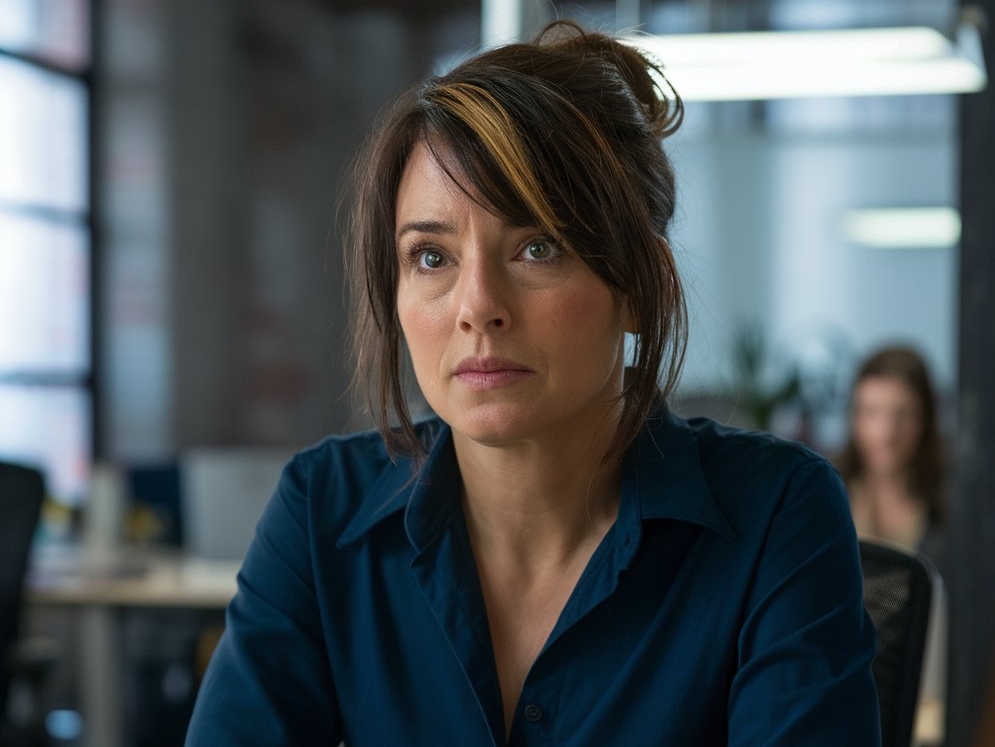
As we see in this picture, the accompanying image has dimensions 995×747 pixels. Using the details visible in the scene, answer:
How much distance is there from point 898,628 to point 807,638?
0.89 feet

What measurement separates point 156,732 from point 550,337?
11.5 feet

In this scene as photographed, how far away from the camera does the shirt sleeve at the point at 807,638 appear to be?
47.1 inches

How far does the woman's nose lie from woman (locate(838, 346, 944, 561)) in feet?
8.67

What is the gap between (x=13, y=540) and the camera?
9.48 ft

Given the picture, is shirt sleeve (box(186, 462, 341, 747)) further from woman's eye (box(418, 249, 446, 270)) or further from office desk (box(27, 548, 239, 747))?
office desk (box(27, 548, 239, 747))

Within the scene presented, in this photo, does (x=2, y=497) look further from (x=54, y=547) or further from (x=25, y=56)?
(x=25, y=56)

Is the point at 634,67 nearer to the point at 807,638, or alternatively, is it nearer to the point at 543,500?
the point at 543,500

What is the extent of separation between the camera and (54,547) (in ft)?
14.6

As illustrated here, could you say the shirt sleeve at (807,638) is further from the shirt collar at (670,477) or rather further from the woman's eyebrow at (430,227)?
the woman's eyebrow at (430,227)

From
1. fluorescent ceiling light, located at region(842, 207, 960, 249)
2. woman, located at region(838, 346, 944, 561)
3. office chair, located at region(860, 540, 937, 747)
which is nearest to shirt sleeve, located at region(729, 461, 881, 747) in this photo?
office chair, located at region(860, 540, 937, 747)

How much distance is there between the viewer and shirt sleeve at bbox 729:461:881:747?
120 cm

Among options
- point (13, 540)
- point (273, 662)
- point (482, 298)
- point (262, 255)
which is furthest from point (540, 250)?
point (262, 255)

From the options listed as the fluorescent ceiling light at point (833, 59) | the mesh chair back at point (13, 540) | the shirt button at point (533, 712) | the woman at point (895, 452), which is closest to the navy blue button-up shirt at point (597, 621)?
the shirt button at point (533, 712)

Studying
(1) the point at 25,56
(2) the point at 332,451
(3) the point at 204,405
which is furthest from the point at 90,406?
(2) the point at 332,451
